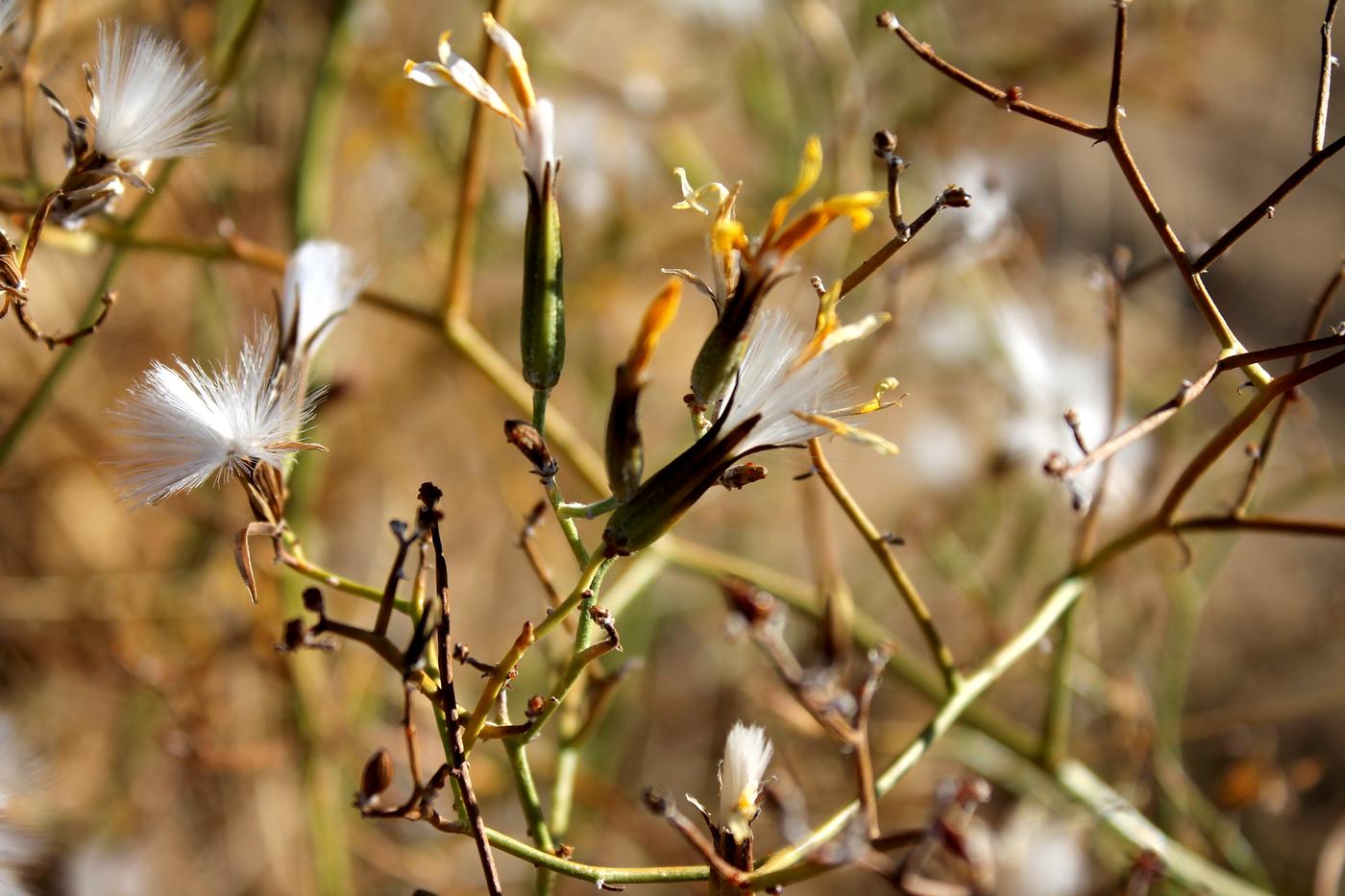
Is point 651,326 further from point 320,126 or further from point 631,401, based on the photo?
point 320,126

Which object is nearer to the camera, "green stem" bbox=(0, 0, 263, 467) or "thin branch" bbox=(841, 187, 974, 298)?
"thin branch" bbox=(841, 187, 974, 298)

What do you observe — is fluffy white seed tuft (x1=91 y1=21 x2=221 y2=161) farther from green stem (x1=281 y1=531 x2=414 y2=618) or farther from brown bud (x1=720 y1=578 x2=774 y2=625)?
brown bud (x1=720 y1=578 x2=774 y2=625)

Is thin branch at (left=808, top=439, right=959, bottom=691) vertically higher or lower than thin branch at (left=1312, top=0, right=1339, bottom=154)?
lower

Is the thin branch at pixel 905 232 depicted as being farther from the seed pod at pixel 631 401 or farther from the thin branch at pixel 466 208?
the thin branch at pixel 466 208

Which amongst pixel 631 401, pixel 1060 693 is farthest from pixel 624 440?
pixel 1060 693

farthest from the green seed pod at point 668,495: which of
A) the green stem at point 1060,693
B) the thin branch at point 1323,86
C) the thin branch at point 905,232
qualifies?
the green stem at point 1060,693

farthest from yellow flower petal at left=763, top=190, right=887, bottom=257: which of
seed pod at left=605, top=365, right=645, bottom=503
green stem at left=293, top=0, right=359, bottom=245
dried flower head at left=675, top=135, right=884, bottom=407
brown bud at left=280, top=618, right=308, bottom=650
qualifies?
green stem at left=293, top=0, right=359, bottom=245
